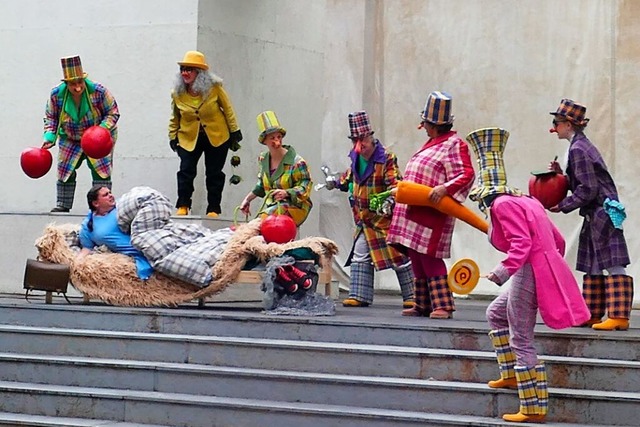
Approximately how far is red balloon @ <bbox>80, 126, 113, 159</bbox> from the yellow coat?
98cm

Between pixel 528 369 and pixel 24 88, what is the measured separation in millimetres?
7512

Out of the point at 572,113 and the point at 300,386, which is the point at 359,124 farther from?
the point at 300,386

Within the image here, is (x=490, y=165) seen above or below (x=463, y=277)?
above

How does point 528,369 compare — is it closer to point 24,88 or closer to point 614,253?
point 614,253

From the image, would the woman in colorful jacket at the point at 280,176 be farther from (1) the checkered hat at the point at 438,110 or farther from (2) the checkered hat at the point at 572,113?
(2) the checkered hat at the point at 572,113

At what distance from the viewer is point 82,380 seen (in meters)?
7.91

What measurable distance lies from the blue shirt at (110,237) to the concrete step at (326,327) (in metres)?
0.53

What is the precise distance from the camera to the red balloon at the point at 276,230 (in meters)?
9.02

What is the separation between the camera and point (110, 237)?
9.19m

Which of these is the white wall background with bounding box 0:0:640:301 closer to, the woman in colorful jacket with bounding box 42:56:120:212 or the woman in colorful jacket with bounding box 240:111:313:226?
the woman in colorful jacket with bounding box 42:56:120:212

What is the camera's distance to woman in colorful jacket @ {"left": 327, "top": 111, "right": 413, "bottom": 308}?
373 inches

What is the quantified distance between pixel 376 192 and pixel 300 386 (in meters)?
2.60

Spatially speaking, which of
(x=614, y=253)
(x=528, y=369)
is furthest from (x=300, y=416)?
(x=614, y=253)

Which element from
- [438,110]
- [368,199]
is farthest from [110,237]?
[438,110]
